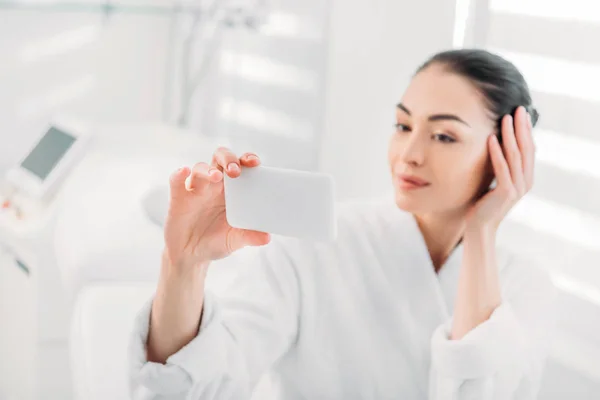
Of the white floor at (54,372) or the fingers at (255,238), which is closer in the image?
the fingers at (255,238)

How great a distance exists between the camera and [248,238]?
96 centimetres

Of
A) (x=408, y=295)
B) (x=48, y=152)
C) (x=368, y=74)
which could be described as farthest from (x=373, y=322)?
(x=48, y=152)

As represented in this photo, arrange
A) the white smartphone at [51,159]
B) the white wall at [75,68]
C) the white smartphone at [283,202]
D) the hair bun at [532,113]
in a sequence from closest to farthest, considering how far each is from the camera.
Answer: the white smartphone at [283,202] < the hair bun at [532,113] < the white smartphone at [51,159] < the white wall at [75,68]

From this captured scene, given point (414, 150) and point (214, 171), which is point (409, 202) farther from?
point (214, 171)

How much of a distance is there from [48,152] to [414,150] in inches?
50.8

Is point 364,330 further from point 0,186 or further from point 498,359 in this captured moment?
point 0,186

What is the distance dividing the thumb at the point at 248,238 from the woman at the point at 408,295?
0.04 ft

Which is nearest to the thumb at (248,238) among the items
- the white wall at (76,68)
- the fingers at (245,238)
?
the fingers at (245,238)

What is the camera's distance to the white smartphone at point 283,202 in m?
0.83

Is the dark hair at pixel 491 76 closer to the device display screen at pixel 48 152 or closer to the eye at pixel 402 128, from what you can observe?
the eye at pixel 402 128

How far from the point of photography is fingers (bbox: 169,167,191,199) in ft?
3.03

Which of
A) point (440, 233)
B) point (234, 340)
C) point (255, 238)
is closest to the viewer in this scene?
point (255, 238)

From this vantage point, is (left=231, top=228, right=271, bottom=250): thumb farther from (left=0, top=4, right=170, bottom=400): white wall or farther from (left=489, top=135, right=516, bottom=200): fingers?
(left=0, top=4, right=170, bottom=400): white wall

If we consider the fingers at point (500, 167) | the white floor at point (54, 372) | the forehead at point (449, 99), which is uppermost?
the forehead at point (449, 99)
